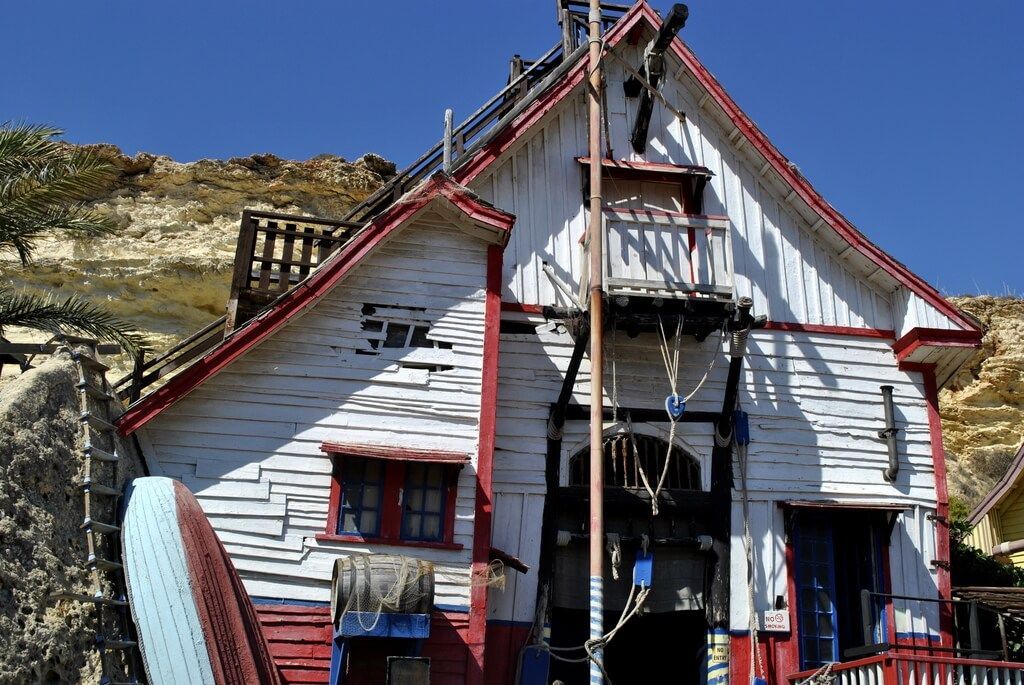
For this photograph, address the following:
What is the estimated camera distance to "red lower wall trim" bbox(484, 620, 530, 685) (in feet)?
43.8

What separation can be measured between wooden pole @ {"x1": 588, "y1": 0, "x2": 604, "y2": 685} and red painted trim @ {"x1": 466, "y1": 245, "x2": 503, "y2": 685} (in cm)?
146

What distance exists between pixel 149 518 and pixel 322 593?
7.88 ft

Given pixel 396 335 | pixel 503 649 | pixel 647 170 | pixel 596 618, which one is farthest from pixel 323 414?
pixel 647 170

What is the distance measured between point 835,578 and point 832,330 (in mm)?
3663

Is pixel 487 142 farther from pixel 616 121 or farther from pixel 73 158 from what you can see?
pixel 73 158

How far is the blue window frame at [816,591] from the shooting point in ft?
46.8

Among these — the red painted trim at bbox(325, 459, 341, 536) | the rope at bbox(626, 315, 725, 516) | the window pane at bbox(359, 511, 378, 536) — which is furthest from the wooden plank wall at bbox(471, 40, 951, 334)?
the window pane at bbox(359, 511, 378, 536)

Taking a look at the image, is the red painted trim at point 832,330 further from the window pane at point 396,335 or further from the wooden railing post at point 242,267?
the wooden railing post at point 242,267

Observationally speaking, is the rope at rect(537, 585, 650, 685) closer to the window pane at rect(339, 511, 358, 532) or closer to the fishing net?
the fishing net

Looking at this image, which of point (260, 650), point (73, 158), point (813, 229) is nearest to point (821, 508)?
point (813, 229)

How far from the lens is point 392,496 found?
1327cm

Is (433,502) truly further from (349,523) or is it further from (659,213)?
(659,213)

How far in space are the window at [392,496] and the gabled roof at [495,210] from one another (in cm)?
182

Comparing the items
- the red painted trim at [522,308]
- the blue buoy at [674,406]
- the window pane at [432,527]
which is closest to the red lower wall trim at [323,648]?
the window pane at [432,527]
